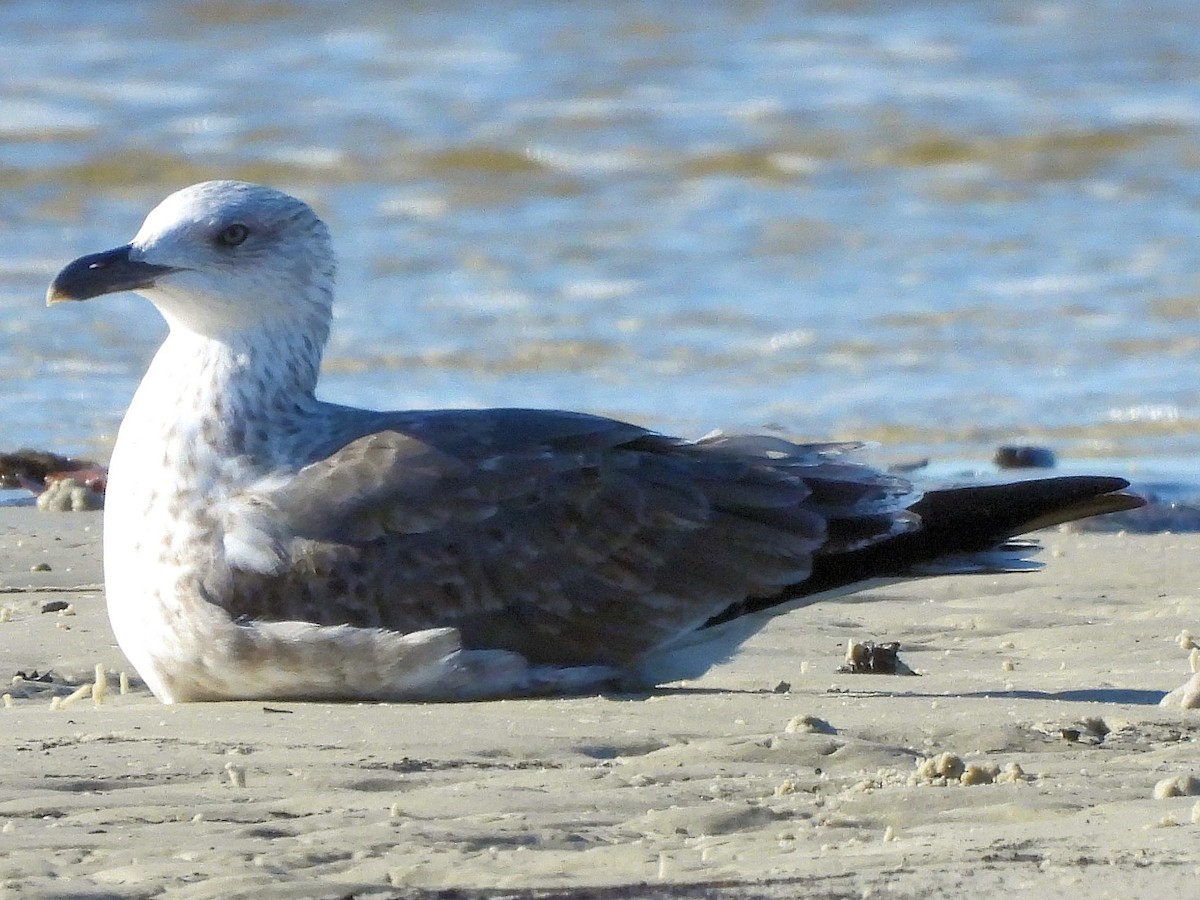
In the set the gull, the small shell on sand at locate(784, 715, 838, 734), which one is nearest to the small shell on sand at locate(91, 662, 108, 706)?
the gull

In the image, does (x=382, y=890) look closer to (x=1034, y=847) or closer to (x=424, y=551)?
(x=1034, y=847)

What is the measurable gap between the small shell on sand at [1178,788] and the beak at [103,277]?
2.51 m

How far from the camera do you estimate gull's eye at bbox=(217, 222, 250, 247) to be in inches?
211

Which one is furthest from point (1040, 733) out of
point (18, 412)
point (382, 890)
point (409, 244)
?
point (409, 244)

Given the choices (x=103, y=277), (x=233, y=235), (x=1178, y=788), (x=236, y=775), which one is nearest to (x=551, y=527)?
(x=233, y=235)

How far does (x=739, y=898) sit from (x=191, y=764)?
121cm

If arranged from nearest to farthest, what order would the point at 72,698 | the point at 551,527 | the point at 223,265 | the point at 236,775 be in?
1. the point at 236,775
2. the point at 72,698
3. the point at 551,527
4. the point at 223,265

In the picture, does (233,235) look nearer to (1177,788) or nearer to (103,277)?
(103,277)

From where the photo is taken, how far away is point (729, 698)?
15.7 feet

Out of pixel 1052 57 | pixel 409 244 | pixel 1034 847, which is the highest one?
pixel 1052 57

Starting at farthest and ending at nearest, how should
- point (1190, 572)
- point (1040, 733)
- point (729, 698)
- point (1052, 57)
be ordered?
point (1052, 57) < point (1190, 572) < point (729, 698) < point (1040, 733)

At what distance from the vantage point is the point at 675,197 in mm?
13695

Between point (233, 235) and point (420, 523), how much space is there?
0.90m

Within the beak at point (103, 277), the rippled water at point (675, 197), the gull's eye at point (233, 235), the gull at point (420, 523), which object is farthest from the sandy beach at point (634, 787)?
the rippled water at point (675, 197)
